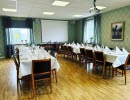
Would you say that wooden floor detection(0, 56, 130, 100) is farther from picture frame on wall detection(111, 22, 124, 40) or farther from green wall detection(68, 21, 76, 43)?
green wall detection(68, 21, 76, 43)

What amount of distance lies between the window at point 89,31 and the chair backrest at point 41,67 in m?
5.99

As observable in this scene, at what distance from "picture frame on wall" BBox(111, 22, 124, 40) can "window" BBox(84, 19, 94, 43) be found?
204 centimetres

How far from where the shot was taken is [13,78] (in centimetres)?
420

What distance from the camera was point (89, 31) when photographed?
888 centimetres

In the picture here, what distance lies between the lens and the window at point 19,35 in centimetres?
890

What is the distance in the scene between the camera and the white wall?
31.3ft

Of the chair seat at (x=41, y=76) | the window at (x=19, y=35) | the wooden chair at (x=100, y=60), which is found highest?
the window at (x=19, y=35)

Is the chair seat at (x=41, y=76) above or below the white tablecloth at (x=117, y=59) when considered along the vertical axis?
below

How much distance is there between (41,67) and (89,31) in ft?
21.9

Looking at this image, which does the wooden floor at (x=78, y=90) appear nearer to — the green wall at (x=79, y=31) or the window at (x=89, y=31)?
the window at (x=89, y=31)

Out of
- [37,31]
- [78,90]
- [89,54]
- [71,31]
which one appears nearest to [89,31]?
[71,31]

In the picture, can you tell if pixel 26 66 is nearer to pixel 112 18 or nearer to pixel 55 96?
pixel 55 96

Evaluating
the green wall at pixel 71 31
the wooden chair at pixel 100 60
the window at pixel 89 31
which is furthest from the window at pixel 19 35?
the wooden chair at pixel 100 60

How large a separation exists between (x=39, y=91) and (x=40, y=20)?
7058 mm
